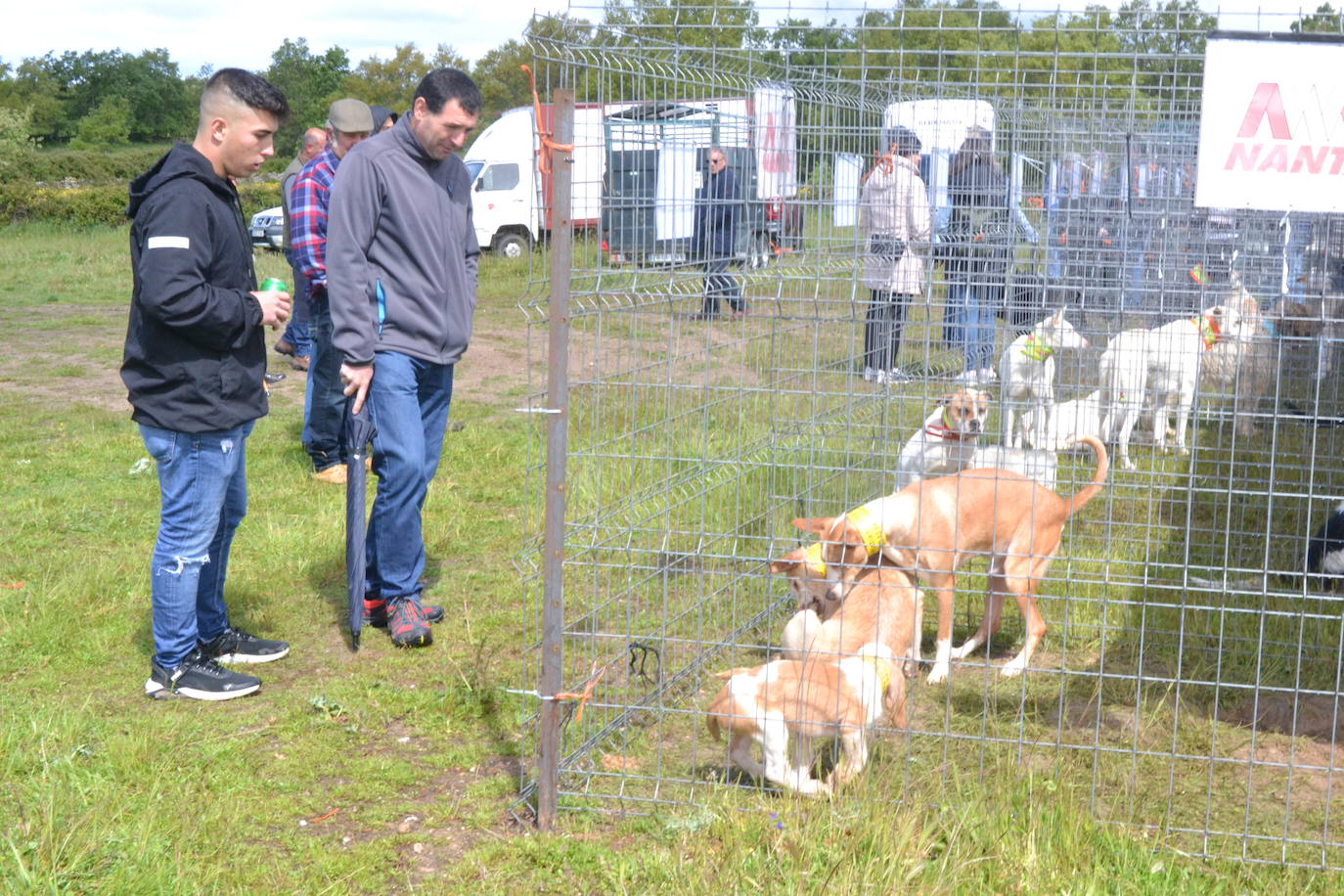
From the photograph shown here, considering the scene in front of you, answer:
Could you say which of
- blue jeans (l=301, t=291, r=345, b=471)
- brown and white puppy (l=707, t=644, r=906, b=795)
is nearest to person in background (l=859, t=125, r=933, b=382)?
brown and white puppy (l=707, t=644, r=906, b=795)

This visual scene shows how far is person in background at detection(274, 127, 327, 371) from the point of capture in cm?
696

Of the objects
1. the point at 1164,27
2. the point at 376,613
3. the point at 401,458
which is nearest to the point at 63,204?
the point at 376,613

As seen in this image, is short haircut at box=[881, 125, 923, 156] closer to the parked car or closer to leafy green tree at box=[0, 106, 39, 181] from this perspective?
the parked car

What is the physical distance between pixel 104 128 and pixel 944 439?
157 feet

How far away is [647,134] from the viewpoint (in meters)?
3.49

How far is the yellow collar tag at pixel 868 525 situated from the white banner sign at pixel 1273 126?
1.89 meters

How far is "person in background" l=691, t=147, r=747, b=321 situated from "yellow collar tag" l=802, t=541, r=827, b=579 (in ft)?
2.88

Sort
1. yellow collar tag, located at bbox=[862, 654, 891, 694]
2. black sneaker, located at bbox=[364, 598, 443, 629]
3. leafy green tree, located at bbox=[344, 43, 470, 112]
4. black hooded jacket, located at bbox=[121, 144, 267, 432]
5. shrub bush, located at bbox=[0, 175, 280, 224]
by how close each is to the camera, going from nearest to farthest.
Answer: yellow collar tag, located at bbox=[862, 654, 891, 694], black hooded jacket, located at bbox=[121, 144, 267, 432], black sneaker, located at bbox=[364, 598, 443, 629], shrub bush, located at bbox=[0, 175, 280, 224], leafy green tree, located at bbox=[344, 43, 470, 112]

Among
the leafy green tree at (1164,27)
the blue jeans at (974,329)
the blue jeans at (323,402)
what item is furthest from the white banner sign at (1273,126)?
the blue jeans at (323,402)

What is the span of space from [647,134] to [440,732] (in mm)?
2073

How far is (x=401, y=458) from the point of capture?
4.53m

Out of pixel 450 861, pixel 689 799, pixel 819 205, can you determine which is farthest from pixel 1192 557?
pixel 450 861

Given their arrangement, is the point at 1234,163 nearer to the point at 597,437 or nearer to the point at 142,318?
the point at 597,437

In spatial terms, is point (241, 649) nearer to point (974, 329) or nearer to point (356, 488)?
point (356, 488)
